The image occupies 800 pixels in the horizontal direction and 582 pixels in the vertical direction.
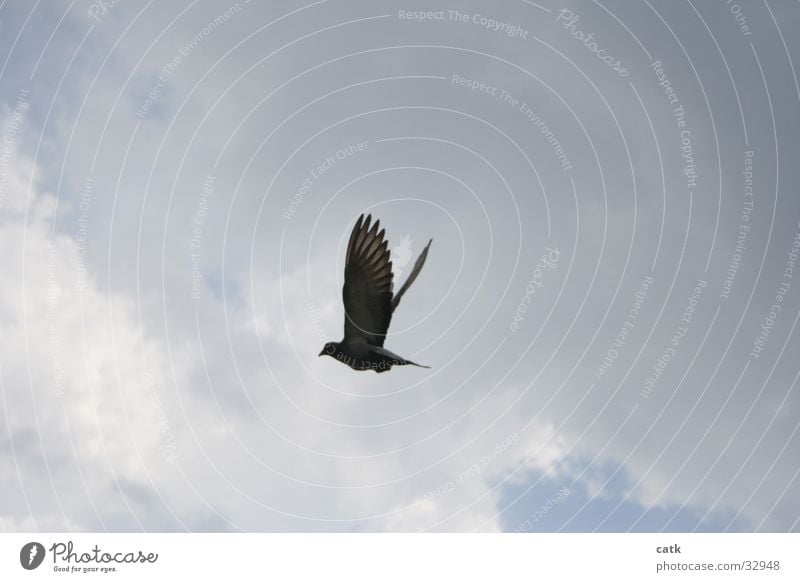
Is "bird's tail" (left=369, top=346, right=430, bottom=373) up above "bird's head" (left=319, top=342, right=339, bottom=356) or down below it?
below

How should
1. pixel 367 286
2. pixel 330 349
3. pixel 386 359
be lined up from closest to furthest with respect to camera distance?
1. pixel 367 286
2. pixel 386 359
3. pixel 330 349

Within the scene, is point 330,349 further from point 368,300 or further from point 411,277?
point 411,277

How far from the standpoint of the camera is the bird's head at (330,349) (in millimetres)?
18969

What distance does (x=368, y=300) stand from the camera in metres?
18.3

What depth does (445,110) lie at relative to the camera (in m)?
30.5

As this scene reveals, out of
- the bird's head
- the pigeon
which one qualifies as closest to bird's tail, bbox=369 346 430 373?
the pigeon

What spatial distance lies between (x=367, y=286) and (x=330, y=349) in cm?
213

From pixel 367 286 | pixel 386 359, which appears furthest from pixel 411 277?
pixel 386 359

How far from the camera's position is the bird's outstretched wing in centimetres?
1784

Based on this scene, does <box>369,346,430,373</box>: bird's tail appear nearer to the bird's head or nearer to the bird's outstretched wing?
the bird's outstretched wing

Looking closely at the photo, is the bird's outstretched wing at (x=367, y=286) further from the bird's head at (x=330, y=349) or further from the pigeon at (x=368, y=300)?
the bird's head at (x=330, y=349)
